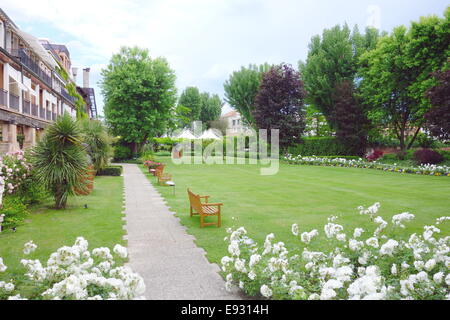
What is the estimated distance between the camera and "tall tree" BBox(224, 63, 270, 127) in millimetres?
42219

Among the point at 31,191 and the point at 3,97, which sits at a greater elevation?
the point at 3,97

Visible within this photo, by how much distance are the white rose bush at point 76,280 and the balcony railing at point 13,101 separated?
73.8 ft

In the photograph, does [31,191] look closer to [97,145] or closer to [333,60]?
[97,145]

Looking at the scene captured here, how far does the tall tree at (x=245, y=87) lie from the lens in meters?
42.2

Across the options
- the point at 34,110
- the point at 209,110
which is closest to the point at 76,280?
the point at 34,110

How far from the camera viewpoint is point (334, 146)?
34594 mm

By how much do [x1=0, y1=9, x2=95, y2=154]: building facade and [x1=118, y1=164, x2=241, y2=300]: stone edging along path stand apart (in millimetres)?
11393

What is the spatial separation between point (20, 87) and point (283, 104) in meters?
22.1

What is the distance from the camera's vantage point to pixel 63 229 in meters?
7.61

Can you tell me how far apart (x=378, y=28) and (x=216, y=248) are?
37.7 m

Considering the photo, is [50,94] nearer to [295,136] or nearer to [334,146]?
[295,136]

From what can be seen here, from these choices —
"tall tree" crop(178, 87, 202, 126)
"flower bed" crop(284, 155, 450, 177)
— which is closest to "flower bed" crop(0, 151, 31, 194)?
"flower bed" crop(284, 155, 450, 177)
